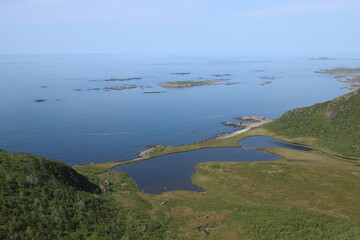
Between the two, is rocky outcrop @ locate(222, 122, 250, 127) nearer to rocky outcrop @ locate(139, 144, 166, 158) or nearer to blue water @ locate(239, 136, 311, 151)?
blue water @ locate(239, 136, 311, 151)

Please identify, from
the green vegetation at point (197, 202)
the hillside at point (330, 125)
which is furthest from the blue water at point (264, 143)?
the green vegetation at point (197, 202)

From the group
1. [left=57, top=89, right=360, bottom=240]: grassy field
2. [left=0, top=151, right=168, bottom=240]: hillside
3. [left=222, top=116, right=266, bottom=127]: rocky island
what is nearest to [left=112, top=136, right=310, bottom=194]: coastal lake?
[left=57, top=89, right=360, bottom=240]: grassy field

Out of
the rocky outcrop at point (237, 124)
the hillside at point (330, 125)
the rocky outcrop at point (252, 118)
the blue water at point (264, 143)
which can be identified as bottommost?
the blue water at point (264, 143)

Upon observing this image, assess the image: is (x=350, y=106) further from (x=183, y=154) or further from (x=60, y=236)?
(x=60, y=236)

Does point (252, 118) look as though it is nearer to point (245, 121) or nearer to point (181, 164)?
point (245, 121)

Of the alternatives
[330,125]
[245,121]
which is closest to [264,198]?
[330,125]

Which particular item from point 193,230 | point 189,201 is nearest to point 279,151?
point 189,201

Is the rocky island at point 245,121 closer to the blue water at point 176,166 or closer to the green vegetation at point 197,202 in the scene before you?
the blue water at point 176,166

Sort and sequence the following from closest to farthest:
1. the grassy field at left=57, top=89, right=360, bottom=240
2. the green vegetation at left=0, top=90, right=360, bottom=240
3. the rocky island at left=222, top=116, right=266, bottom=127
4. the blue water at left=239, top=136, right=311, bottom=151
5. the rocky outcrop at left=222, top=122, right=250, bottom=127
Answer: the green vegetation at left=0, top=90, right=360, bottom=240 → the grassy field at left=57, top=89, right=360, bottom=240 → the blue water at left=239, top=136, right=311, bottom=151 → the rocky outcrop at left=222, top=122, right=250, bottom=127 → the rocky island at left=222, top=116, right=266, bottom=127
